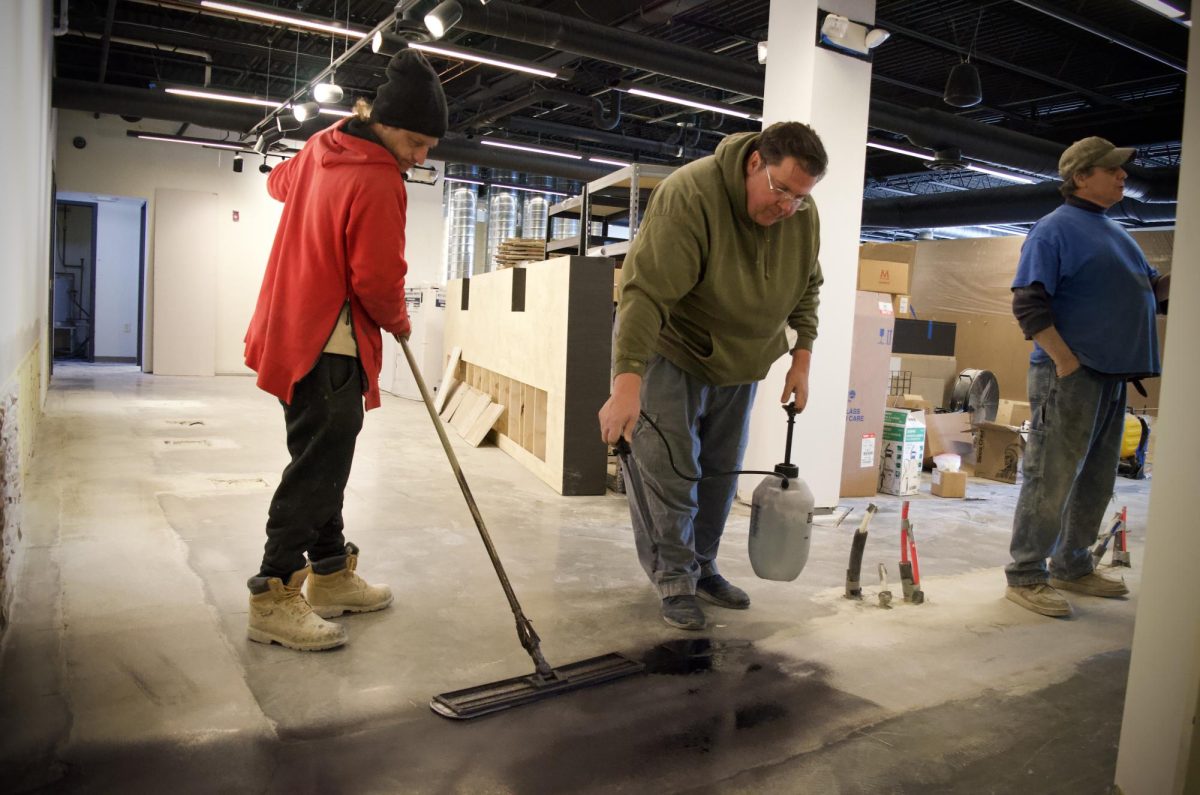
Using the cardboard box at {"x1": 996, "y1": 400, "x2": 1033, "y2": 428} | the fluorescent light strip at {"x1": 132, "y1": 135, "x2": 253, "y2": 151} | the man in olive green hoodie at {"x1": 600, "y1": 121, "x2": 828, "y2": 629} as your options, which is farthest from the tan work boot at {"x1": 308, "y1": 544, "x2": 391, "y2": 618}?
the fluorescent light strip at {"x1": 132, "y1": 135, "x2": 253, "y2": 151}

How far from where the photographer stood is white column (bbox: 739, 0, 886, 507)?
15.4ft

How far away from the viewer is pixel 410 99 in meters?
2.31

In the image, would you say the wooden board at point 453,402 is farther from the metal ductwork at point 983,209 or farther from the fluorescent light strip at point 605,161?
the metal ductwork at point 983,209

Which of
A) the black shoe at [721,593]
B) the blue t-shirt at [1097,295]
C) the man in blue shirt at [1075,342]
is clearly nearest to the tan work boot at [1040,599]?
the man in blue shirt at [1075,342]

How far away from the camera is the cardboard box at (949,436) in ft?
21.2

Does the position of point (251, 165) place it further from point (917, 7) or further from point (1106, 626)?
point (1106, 626)

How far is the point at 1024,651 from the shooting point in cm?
267

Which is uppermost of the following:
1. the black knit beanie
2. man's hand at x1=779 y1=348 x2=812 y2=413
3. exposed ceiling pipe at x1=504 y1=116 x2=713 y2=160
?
exposed ceiling pipe at x1=504 y1=116 x2=713 y2=160

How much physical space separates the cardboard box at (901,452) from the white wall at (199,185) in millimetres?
9854

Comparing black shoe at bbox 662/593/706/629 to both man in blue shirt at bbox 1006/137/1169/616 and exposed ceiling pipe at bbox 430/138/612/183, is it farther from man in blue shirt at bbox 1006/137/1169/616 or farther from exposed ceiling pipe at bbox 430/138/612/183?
exposed ceiling pipe at bbox 430/138/612/183

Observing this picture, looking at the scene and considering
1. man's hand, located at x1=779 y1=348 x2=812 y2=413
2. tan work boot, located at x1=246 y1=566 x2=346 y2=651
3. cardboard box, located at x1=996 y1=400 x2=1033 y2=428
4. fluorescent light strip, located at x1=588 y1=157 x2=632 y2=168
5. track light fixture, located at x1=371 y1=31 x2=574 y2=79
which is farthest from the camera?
fluorescent light strip, located at x1=588 y1=157 x2=632 y2=168

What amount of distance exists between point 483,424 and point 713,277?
167 inches

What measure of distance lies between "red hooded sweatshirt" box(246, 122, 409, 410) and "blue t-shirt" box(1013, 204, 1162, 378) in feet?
7.57

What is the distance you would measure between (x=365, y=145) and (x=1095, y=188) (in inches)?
103
